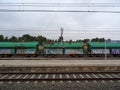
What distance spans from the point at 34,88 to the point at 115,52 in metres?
38.0

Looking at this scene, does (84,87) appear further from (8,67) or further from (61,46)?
(61,46)

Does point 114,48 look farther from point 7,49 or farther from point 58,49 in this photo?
point 7,49

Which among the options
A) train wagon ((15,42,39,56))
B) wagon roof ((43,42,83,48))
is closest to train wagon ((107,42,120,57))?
wagon roof ((43,42,83,48))

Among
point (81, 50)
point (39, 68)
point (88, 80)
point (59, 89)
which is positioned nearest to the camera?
point (59, 89)

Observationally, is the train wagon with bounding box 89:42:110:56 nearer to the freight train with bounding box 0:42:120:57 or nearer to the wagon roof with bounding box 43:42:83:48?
the freight train with bounding box 0:42:120:57

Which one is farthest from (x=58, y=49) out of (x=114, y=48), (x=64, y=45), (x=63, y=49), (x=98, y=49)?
(x=114, y=48)

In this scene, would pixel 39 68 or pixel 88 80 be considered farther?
pixel 39 68

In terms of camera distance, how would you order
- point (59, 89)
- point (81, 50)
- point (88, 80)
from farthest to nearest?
point (81, 50)
point (88, 80)
point (59, 89)

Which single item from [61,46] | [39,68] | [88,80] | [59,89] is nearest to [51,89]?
[59,89]

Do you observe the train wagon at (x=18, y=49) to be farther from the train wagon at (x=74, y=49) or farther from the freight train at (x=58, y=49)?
the train wagon at (x=74, y=49)

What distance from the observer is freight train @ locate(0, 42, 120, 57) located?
45.8m

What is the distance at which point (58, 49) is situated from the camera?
46000 millimetres

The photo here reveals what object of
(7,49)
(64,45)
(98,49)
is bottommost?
(98,49)

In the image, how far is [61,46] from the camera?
46.0 metres
